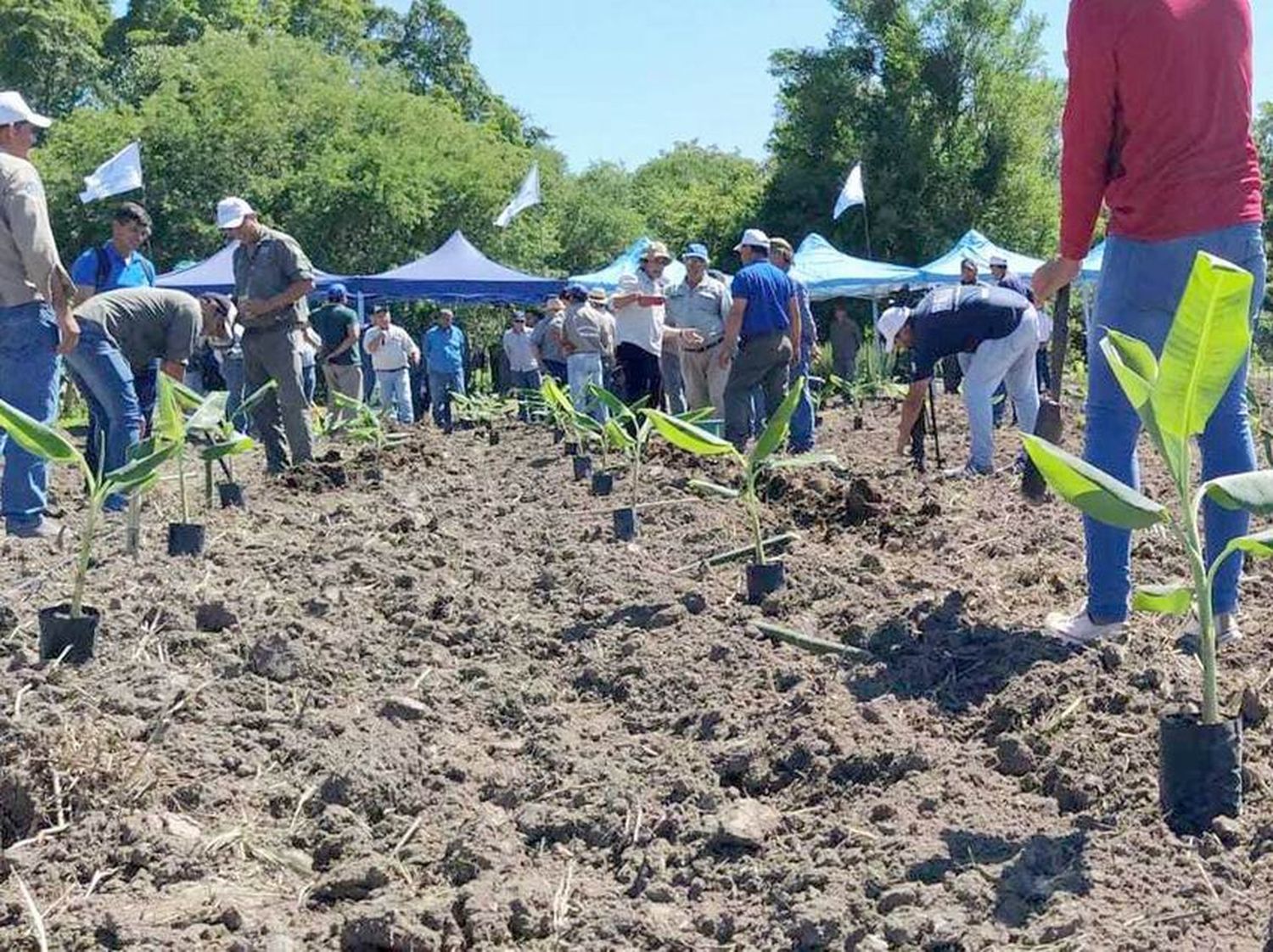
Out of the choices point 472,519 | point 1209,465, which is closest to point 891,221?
point 472,519

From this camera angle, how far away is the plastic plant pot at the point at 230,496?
19.4 feet

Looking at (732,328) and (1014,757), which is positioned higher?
(732,328)

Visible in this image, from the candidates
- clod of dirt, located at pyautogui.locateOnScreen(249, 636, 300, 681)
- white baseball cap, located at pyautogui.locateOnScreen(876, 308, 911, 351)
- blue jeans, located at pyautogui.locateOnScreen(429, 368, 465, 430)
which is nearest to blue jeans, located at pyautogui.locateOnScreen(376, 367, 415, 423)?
blue jeans, located at pyautogui.locateOnScreen(429, 368, 465, 430)

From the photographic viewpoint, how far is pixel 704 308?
951cm

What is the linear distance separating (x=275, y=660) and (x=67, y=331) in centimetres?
262

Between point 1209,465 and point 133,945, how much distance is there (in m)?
2.52

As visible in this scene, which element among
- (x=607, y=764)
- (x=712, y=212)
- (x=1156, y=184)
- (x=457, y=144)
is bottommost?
(x=607, y=764)

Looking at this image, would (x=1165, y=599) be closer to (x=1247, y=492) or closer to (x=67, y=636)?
(x=1247, y=492)

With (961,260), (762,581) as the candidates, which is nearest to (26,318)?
(762,581)

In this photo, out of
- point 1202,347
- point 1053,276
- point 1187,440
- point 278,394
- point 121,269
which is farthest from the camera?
point 278,394

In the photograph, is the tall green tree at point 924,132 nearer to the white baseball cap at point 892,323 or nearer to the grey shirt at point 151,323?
the white baseball cap at point 892,323

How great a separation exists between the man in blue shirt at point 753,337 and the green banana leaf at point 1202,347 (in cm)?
543

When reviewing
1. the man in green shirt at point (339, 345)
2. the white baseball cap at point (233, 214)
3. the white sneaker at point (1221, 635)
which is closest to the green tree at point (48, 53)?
the man in green shirt at point (339, 345)

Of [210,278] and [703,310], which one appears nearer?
[703,310]
